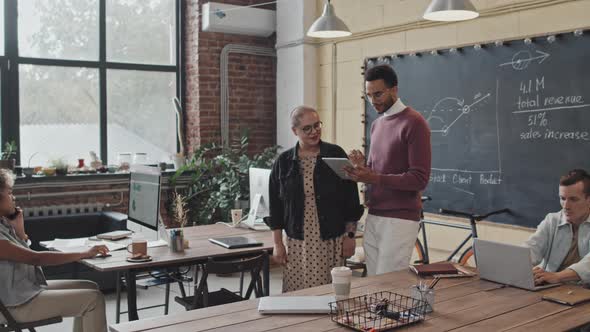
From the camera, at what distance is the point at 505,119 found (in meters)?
4.54

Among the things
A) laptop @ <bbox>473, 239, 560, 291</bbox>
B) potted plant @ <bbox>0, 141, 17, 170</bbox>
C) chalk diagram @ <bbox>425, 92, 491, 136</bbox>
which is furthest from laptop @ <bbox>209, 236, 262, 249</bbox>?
potted plant @ <bbox>0, 141, 17, 170</bbox>

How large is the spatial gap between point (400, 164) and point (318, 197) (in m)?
0.45

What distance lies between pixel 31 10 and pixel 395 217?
14.3ft

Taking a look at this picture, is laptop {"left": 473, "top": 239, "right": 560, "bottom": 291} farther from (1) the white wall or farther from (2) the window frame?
(2) the window frame

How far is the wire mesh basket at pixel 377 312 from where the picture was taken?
2107mm

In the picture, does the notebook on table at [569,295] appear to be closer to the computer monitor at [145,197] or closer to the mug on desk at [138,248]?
the mug on desk at [138,248]

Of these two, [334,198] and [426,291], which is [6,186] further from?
[426,291]

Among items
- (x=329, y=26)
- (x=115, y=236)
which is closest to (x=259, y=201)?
(x=115, y=236)

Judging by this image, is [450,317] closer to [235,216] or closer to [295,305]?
[295,305]

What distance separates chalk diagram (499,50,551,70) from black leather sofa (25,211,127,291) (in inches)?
129

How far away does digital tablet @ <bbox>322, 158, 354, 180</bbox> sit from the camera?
2973mm

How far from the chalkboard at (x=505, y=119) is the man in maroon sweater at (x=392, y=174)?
1.58 metres

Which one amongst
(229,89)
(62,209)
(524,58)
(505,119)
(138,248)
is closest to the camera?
(138,248)

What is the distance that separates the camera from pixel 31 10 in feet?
19.1
